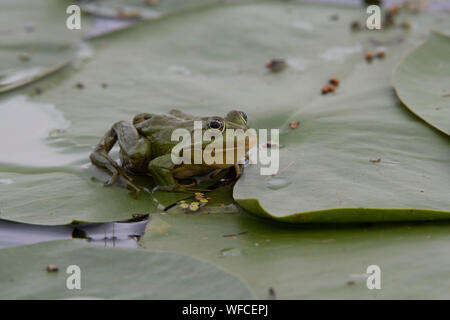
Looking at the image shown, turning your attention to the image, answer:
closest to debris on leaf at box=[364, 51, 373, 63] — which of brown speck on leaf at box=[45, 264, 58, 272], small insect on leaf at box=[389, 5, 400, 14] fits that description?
small insect on leaf at box=[389, 5, 400, 14]

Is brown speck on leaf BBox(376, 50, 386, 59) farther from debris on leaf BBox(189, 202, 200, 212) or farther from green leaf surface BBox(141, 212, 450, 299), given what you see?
debris on leaf BBox(189, 202, 200, 212)

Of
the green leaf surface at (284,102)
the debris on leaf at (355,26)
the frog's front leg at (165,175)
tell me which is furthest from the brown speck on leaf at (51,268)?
the debris on leaf at (355,26)

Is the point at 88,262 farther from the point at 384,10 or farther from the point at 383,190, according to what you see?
the point at 384,10

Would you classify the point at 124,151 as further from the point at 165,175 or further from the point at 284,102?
the point at 284,102

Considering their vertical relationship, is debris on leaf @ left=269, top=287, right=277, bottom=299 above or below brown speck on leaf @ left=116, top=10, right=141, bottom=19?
below

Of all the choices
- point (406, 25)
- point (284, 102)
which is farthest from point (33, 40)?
point (406, 25)

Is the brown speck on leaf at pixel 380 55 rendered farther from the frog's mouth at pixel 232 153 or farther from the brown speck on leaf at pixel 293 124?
the frog's mouth at pixel 232 153
